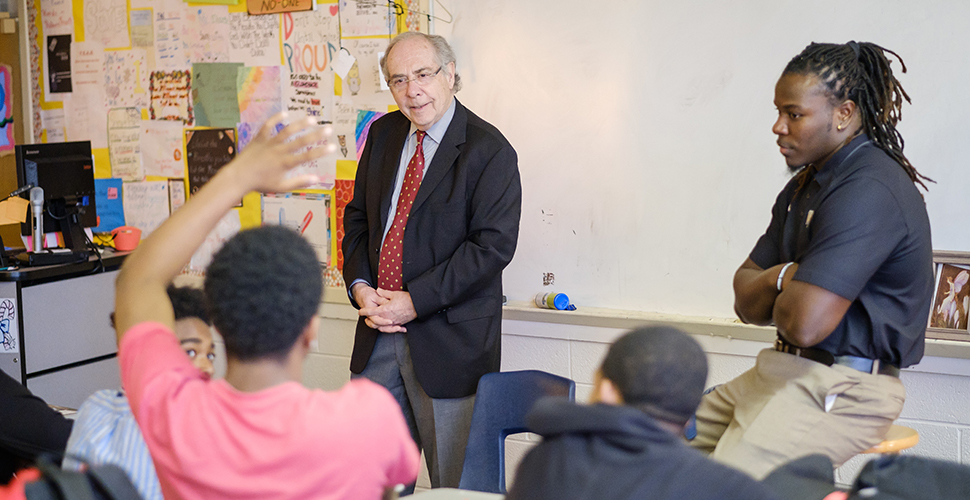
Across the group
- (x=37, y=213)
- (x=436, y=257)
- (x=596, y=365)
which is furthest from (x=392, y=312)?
(x=37, y=213)

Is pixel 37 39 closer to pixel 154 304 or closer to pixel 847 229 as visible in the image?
pixel 154 304

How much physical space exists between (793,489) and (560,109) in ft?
7.04

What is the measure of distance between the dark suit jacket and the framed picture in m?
1.51

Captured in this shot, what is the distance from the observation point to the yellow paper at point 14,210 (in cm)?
383

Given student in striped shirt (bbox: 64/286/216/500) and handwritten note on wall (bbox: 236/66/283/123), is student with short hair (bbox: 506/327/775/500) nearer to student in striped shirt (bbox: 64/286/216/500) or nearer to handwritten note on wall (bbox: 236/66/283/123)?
student in striped shirt (bbox: 64/286/216/500)

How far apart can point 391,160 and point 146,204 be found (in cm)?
219

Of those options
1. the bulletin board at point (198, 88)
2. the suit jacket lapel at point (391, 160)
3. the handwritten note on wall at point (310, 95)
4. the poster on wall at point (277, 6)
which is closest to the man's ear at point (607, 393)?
the suit jacket lapel at point (391, 160)

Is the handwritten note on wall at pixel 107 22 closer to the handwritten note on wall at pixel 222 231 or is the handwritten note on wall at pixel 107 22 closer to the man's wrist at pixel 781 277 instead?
the handwritten note on wall at pixel 222 231

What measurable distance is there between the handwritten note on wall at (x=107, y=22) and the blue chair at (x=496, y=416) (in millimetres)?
3186

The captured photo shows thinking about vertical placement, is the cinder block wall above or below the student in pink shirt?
below

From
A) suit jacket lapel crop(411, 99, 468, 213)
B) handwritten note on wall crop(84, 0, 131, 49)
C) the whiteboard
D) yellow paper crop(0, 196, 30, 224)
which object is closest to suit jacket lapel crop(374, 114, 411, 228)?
suit jacket lapel crop(411, 99, 468, 213)

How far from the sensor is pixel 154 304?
4.27 feet

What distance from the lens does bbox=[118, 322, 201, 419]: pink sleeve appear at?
3.98 ft

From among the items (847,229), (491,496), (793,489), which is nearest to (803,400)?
(847,229)
